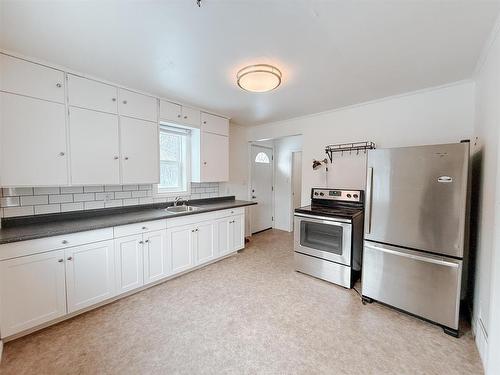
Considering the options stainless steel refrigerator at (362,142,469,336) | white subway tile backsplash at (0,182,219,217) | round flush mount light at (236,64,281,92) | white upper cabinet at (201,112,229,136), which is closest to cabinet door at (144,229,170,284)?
white subway tile backsplash at (0,182,219,217)

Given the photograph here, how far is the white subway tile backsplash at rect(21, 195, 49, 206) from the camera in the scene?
2.18 meters

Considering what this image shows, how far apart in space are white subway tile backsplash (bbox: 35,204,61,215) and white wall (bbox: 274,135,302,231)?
13.7 ft

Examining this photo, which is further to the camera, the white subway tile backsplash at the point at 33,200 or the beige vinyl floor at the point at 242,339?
the white subway tile backsplash at the point at 33,200

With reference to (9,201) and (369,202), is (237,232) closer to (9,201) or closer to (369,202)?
(369,202)

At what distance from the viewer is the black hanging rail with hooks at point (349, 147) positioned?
308 centimetres

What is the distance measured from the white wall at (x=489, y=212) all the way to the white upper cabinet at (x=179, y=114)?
10.8ft

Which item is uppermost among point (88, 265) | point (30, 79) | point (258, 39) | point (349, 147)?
point (258, 39)

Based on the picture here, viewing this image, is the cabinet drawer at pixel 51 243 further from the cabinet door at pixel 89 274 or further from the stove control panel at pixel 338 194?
the stove control panel at pixel 338 194

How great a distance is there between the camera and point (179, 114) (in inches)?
127

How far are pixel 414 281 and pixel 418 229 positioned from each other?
516mm

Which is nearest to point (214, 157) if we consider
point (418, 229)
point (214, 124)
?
point (214, 124)

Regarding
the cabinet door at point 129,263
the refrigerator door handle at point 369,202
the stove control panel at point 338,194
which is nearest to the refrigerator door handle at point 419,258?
the refrigerator door handle at point 369,202

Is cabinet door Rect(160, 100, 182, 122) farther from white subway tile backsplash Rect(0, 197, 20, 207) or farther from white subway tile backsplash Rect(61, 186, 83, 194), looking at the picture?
white subway tile backsplash Rect(0, 197, 20, 207)

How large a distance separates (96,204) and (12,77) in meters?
1.44
